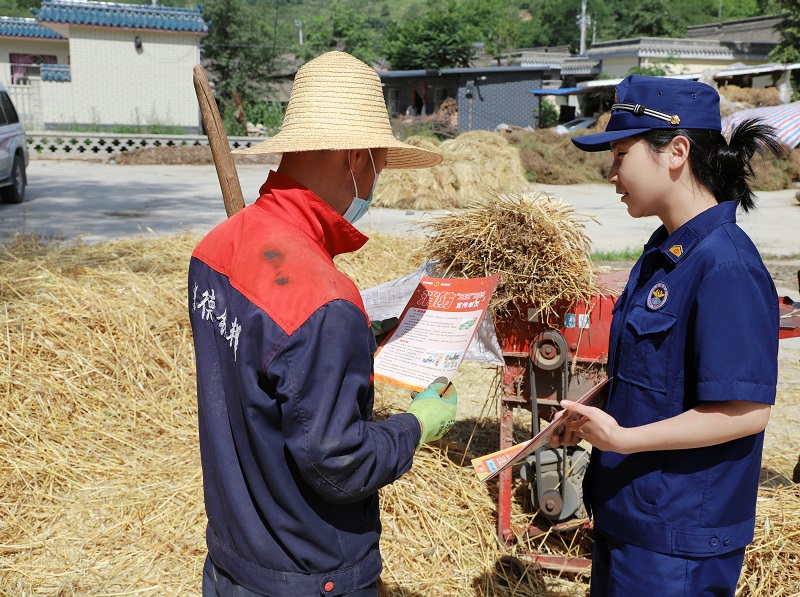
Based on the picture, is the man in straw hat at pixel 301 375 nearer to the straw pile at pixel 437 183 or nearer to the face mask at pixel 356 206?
the face mask at pixel 356 206

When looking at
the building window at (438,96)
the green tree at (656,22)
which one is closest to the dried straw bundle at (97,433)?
the building window at (438,96)

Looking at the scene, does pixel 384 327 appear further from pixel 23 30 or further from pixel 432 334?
pixel 23 30

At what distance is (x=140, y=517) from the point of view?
3.61m

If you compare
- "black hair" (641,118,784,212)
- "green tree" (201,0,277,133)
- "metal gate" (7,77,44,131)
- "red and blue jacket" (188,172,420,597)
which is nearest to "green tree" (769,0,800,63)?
"green tree" (201,0,277,133)

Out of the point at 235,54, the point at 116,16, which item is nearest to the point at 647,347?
the point at 116,16

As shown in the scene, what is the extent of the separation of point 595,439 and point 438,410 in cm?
38

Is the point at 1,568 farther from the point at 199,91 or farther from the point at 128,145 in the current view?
the point at 128,145

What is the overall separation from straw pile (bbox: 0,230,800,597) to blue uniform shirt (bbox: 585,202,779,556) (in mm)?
1350

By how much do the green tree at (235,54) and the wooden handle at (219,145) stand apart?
29.8 m

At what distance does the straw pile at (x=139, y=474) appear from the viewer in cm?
319

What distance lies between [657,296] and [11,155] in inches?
521

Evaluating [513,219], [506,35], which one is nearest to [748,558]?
[513,219]

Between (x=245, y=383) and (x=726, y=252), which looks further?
(x=726, y=252)

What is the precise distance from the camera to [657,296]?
1787mm
